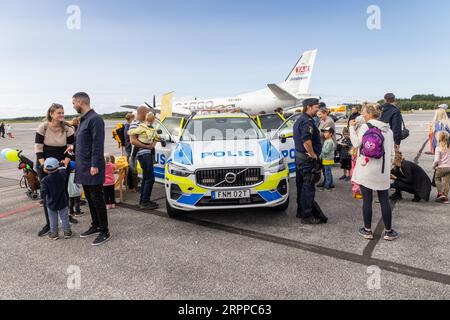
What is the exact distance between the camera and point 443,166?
5551 mm

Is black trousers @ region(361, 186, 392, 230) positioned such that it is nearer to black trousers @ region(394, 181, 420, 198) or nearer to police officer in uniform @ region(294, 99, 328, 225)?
police officer in uniform @ region(294, 99, 328, 225)

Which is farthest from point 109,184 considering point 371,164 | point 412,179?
point 412,179

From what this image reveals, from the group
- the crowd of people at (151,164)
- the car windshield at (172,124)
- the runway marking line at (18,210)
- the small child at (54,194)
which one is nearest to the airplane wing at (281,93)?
the car windshield at (172,124)

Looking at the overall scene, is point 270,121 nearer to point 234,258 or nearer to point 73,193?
point 73,193

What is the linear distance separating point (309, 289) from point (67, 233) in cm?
333

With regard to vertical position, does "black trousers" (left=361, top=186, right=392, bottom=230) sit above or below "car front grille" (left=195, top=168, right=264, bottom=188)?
below

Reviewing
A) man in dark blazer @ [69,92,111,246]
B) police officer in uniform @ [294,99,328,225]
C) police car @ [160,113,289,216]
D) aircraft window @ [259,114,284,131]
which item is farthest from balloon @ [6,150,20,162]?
aircraft window @ [259,114,284,131]

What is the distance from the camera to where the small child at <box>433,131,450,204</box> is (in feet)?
18.1

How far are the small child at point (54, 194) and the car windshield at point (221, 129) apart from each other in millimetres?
2221

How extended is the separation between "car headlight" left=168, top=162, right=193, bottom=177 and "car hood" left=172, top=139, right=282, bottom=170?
0.07m

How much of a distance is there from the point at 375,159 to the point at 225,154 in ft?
6.80

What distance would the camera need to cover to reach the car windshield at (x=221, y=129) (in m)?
5.80

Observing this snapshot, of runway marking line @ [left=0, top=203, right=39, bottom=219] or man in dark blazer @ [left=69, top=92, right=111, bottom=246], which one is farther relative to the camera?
runway marking line @ [left=0, top=203, right=39, bottom=219]

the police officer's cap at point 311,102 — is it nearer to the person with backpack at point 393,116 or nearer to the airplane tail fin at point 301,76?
the person with backpack at point 393,116
